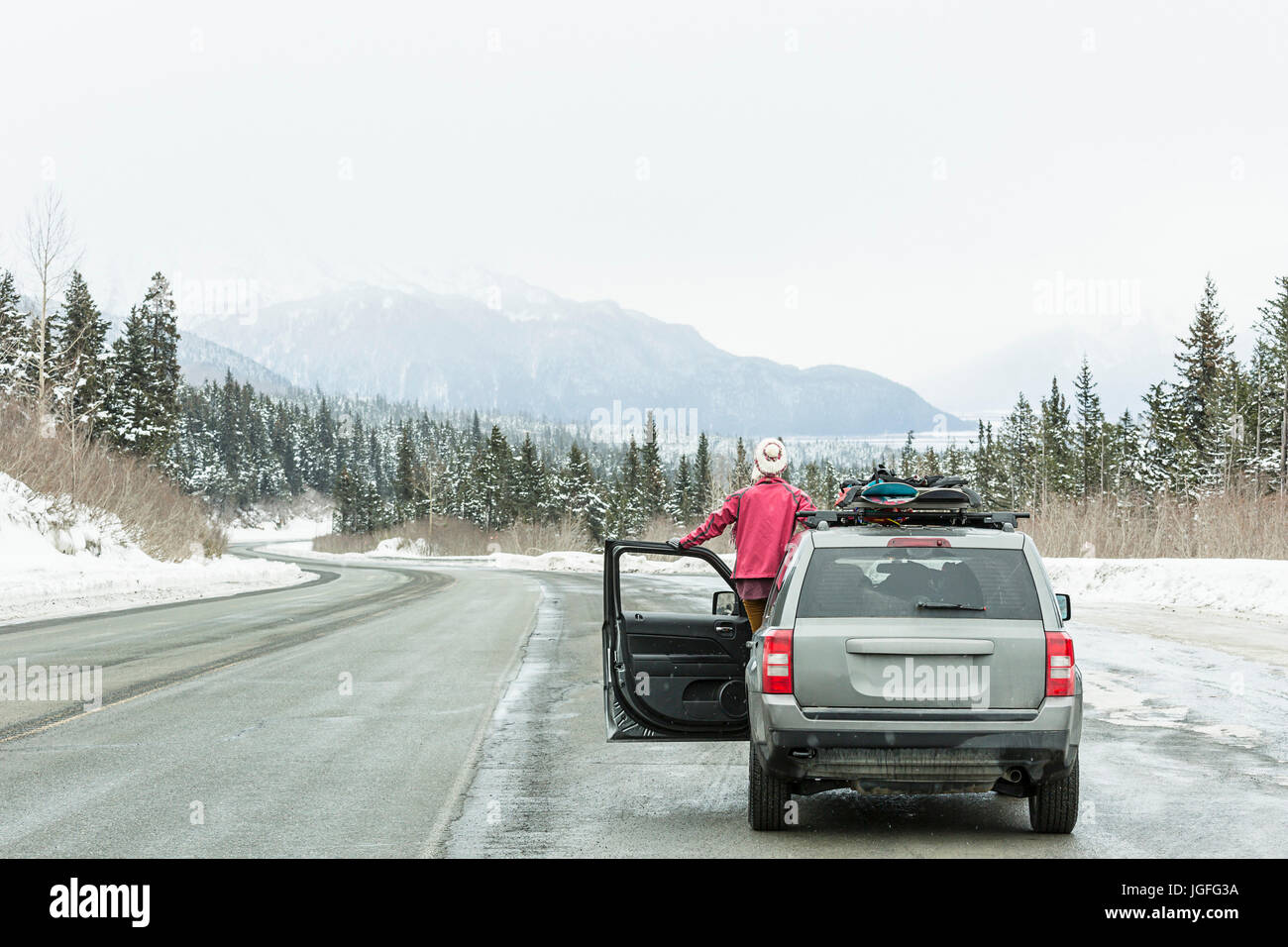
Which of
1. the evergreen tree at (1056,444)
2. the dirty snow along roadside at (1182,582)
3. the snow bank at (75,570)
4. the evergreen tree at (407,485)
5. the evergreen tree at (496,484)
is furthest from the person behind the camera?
the evergreen tree at (407,485)

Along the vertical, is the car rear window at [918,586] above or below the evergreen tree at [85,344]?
below

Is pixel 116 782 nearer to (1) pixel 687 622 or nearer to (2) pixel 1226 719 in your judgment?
(1) pixel 687 622

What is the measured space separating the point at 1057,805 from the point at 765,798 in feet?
4.84

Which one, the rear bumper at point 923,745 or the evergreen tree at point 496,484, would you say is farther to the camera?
the evergreen tree at point 496,484

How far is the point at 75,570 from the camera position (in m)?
30.2

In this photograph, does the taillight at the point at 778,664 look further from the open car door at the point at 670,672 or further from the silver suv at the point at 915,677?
the open car door at the point at 670,672

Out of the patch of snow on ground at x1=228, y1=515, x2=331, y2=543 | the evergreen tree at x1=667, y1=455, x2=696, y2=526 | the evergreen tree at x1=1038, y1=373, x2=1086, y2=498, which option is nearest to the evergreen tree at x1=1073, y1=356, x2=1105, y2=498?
the evergreen tree at x1=1038, y1=373, x2=1086, y2=498

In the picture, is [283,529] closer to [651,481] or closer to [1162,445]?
[651,481]

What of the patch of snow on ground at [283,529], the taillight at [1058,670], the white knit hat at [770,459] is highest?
the white knit hat at [770,459]

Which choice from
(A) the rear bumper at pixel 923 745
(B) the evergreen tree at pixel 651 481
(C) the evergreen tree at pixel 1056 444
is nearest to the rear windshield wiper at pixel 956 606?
(A) the rear bumper at pixel 923 745

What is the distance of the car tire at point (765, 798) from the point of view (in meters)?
6.14

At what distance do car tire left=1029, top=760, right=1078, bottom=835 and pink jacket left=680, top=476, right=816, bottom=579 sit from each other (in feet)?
7.74

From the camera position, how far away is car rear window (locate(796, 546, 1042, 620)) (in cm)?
586

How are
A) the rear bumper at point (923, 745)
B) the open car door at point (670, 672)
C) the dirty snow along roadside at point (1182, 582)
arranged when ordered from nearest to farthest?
the rear bumper at point (923, 745), the open car door at point (670, 672), the dirty snow along roadside at point (1182, 582)
